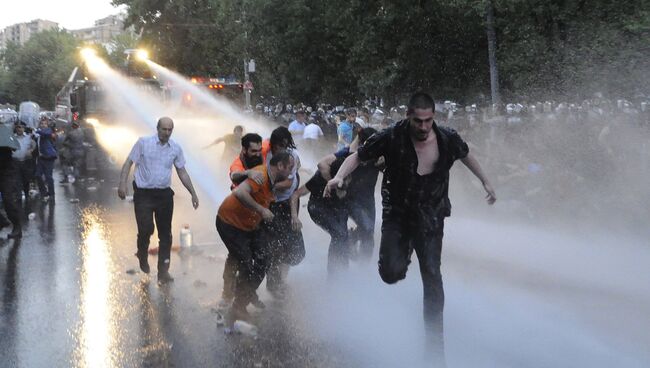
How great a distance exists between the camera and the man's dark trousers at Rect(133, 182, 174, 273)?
7926 millimetres

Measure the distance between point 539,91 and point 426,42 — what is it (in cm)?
492

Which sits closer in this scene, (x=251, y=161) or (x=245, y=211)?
(x=245, y=211)

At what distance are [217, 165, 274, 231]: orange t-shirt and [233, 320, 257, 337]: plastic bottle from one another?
0.83 m

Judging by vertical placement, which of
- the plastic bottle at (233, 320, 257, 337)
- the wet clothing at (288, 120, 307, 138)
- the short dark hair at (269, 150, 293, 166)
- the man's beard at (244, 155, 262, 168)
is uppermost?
the short dark hair at (269, 150, 293, 166)

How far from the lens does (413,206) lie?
5.28 metres

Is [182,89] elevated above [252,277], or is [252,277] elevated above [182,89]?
[182,89]

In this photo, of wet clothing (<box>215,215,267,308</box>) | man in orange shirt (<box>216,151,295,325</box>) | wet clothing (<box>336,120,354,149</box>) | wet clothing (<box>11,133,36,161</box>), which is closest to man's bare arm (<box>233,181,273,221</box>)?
man in orange shirt (<box>216,151,295,325</box>)

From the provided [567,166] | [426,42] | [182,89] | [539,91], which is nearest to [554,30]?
[539,91]

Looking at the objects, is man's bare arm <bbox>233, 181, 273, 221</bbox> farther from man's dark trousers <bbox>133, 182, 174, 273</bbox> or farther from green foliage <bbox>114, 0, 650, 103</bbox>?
green foliage <bbox>114, 0, 650, 103</bbox>

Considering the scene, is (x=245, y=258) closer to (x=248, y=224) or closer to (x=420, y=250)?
(x=248, y=224)

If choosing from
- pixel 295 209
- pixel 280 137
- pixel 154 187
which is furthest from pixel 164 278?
pixel 280 137

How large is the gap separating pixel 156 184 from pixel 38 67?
10159cm

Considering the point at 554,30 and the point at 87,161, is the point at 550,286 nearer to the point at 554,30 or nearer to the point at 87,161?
the point at 554,30

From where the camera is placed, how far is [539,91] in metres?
18.0
